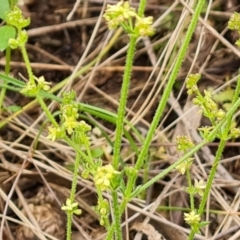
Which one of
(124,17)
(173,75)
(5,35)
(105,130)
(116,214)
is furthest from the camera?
(105,130)

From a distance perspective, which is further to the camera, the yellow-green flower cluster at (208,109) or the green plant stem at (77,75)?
the green plant stem at (77,75)

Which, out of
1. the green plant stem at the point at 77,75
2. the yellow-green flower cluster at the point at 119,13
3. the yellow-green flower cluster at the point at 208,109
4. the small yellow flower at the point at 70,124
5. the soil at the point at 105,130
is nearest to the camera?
the yellow-green flower cluster at the point at 119,13

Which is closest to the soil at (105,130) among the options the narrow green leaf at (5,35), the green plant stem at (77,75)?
the green plant stem at (77,75)

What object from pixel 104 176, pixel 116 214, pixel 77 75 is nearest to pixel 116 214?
pixel 116 214

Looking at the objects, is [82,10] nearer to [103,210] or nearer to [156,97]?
[156,97]

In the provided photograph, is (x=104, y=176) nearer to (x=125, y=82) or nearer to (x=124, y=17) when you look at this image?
(x=125, y=82)

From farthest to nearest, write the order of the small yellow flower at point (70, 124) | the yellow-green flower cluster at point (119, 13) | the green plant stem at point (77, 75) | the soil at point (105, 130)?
the green plant stem at point (77, 75), the soil at point (105, 130), the small yellow flower at point (70, 124), the yellow-green flower cluster at point (119, 13)

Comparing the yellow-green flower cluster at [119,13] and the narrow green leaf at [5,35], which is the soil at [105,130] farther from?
the yellow-green flower cluster at [119,13]

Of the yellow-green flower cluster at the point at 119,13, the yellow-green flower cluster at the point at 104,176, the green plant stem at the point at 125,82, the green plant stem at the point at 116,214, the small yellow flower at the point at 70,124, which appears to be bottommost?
the green plant stem at the point at 116,214

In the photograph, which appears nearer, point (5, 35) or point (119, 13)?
point (119, 13)
